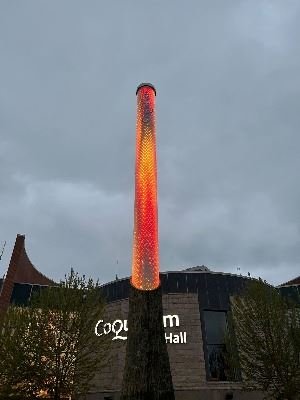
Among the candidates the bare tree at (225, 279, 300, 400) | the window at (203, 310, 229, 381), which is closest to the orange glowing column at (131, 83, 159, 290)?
the bare tree at (225, 279, 300, 400)

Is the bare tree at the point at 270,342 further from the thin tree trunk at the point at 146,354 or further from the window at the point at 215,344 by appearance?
the thin tree trunk at the point at 146,354

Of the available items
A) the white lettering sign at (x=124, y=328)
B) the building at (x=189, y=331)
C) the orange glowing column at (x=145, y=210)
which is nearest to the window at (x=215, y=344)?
the building at (x=189, y=331)

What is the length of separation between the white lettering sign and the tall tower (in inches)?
482

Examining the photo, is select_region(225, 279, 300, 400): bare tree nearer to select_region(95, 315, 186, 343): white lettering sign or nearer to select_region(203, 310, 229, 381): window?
select_region(203, 310, 229, 381): window

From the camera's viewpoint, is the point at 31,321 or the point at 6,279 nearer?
the point at 31,321

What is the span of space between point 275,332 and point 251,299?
7.38 ft

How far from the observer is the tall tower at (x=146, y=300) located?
14.1 metres

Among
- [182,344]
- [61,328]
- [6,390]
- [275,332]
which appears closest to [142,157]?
[61,328]

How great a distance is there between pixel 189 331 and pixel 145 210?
13.9 m

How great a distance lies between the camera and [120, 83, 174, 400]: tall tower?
46.1 feet

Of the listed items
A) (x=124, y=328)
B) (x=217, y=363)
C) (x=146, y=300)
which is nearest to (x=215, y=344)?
(x=217, y=363)

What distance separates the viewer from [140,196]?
17.2 meters

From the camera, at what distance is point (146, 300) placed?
1575 cm

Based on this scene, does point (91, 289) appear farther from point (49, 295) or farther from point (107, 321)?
point (107, 321)
